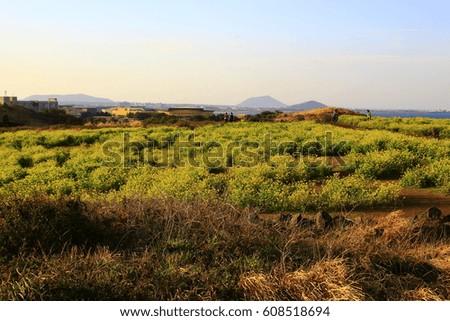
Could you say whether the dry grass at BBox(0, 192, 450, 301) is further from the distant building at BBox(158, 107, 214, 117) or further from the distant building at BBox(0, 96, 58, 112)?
the distant building at BBox(0, 96, 58, 112)

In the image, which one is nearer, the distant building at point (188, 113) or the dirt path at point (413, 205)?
the dirt path at point (413, 205)

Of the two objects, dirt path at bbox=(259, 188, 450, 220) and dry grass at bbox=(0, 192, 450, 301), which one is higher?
dry grass at bbox=(0, 192, 450, 301)

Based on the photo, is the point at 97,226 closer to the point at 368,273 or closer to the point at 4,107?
the point at 368,273

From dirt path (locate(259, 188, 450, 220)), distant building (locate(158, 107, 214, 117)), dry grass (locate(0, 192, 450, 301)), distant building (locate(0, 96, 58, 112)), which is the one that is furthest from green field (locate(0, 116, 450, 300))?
distant building (locate(0, 96, 58, 112))

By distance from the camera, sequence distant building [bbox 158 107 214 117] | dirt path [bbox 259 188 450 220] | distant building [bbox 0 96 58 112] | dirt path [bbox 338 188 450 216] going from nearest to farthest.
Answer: dirt path [bbox 259 188 450 220] < dirt path [bbox 338 188 450 216] < distant building [bbox 158 107 214 117] < distant building [bbox 0 96 58 112]

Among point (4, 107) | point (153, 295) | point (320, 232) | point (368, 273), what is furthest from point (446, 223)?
point (4, 107)

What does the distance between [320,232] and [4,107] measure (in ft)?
190

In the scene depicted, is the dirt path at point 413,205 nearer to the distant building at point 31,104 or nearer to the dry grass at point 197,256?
the dry grass at point 197,256

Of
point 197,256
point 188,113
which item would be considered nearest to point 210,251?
point 197,256

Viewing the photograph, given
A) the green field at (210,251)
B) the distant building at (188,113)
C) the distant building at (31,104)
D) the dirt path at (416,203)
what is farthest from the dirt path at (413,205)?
the distant building at (31,104)

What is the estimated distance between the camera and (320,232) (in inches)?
303

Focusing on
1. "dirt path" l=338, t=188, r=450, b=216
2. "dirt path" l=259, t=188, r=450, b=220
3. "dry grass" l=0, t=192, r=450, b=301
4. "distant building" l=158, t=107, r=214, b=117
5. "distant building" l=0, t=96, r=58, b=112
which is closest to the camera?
"dry grass" l=0, t=192, r=450, b=301

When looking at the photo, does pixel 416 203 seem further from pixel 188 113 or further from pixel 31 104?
pixel 31 104

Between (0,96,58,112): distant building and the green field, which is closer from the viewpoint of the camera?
the green field
